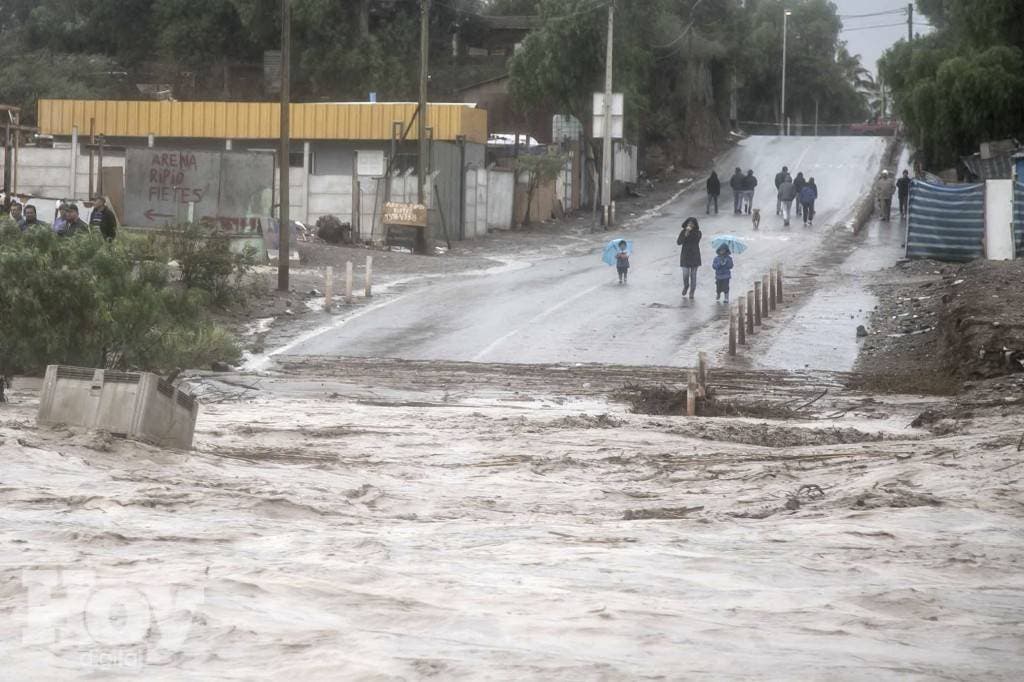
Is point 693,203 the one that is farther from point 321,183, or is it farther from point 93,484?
point 93,484

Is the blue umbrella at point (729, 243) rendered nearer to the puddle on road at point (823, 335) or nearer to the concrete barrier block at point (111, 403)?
the puddle on road at point (823, 335)

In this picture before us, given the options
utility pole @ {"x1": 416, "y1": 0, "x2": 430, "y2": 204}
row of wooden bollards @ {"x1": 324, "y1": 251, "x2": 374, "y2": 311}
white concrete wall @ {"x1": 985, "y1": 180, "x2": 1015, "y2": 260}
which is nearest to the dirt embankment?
white concrete wall @ {"x1": 985, "y1": 180, "x2": 1015, "y2": 260}

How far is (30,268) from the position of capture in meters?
15.9

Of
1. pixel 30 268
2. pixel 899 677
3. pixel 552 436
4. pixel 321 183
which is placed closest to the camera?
pixel 899 677

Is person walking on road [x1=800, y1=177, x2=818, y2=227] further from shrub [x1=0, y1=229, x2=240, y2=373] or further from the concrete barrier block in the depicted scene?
the concrete barrier block

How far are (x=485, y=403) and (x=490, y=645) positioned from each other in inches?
393

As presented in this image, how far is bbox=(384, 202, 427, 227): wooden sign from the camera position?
125 ft

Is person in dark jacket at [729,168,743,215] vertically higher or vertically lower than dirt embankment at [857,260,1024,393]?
higher

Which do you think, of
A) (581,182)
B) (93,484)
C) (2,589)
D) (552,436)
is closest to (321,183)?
(581,182)

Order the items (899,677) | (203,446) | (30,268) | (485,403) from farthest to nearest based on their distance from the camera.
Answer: (485,403) → (30,268) → (203,446) → (899,677)

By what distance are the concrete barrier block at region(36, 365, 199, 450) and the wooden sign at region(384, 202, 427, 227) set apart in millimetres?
26527

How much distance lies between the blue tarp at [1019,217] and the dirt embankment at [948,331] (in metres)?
4.69

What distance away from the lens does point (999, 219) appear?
33.3 meters

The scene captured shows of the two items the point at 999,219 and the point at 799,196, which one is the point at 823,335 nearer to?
Result: the point at 999,219
